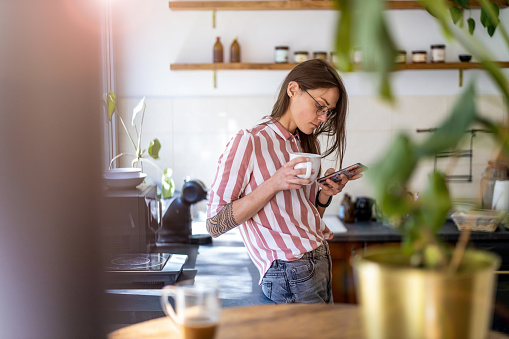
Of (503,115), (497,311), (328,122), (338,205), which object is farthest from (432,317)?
(503,115)

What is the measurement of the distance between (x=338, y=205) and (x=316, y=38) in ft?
3.35

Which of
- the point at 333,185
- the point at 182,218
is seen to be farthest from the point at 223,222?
the point at 182,218

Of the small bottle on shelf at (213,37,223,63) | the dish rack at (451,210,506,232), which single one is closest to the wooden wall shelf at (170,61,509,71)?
the small bottle on shelf at (213,37,223,63)

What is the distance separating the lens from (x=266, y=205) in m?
1.66

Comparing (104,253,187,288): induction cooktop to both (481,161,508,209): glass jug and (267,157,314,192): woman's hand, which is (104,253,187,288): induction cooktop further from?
(481,161,508,209): glass jug

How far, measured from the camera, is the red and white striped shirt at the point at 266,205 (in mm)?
1640

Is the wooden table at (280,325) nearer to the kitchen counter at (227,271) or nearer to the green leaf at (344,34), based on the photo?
the kitchen counter at (227,271)

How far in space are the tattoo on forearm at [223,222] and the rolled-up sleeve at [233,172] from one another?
0.02m

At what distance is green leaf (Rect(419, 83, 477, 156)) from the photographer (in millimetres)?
501

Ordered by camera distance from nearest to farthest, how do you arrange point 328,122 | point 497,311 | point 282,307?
point 282,307, point 328,122, point 497,311

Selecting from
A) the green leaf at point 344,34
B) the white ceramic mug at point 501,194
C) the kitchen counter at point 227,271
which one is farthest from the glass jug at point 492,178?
the green leaf at point 344,34

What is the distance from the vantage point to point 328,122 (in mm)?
1887

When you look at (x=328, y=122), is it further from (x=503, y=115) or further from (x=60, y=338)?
(x=503, y=115)

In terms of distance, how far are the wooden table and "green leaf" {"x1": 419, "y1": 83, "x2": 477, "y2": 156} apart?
0.36 m
